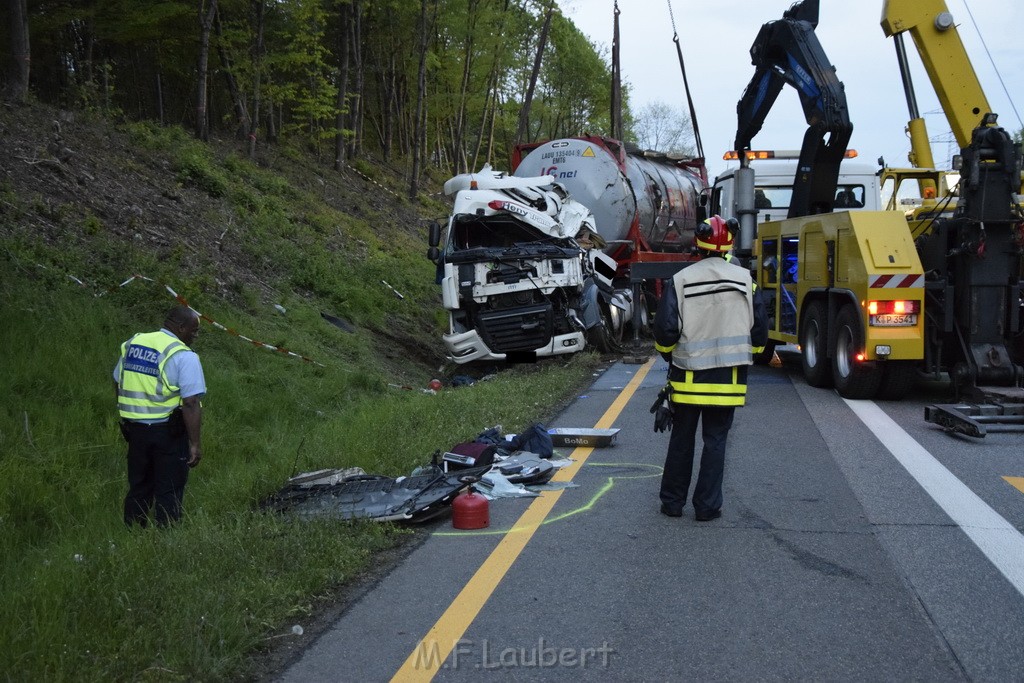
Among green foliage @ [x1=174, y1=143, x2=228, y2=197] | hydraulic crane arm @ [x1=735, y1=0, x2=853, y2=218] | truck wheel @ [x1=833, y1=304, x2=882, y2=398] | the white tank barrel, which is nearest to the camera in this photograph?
truck wheel @ [x1=833, y1=304, x2=882, y2=398]

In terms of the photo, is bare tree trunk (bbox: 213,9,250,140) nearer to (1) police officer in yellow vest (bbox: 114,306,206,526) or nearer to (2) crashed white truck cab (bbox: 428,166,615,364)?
(2) crashed white truck cab (bbox: 428,166,615,364)

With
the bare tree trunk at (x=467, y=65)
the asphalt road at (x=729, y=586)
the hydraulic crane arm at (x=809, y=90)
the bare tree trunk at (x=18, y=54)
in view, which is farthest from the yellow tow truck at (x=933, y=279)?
the bare tree trunk at (x=467, y=65)

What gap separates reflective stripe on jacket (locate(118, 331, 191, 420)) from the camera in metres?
6.22

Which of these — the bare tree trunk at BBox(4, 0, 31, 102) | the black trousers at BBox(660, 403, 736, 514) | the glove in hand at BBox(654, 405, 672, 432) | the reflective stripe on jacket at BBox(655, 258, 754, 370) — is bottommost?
the black trousers at BBox(660, 403, 736, 514)

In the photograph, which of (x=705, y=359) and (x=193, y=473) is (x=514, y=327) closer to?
(x=193, y=473)

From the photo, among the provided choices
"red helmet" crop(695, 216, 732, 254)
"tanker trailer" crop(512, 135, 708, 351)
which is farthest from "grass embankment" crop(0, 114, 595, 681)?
"tanker trailer" crop(512, 135, 708, 351)

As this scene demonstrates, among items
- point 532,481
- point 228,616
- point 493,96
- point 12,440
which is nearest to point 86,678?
point 228,616

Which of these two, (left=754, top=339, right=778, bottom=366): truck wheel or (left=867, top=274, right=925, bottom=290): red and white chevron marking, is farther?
(left=754, top=339, right=778, bottom=366): truck wheel

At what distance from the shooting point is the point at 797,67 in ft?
48.7

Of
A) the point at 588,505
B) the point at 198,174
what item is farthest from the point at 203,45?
the point at 588,505

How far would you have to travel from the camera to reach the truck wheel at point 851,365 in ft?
37.5

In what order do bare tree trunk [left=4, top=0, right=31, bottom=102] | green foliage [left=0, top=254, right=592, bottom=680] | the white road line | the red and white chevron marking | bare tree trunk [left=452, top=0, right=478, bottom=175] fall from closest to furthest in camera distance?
1. green foliage [left=0, top=254, right=592, bottom=680]
2. the white road line
3. the red and white chevron marking
4. bare tree trunk [left=4, top=0, right=31, bottom=102]
5. bare tree trunk [left=452, top=0, right=478, bottom=175]

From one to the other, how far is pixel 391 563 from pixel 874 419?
639 centimetres

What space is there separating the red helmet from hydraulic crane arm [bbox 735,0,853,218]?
8.25 meters
